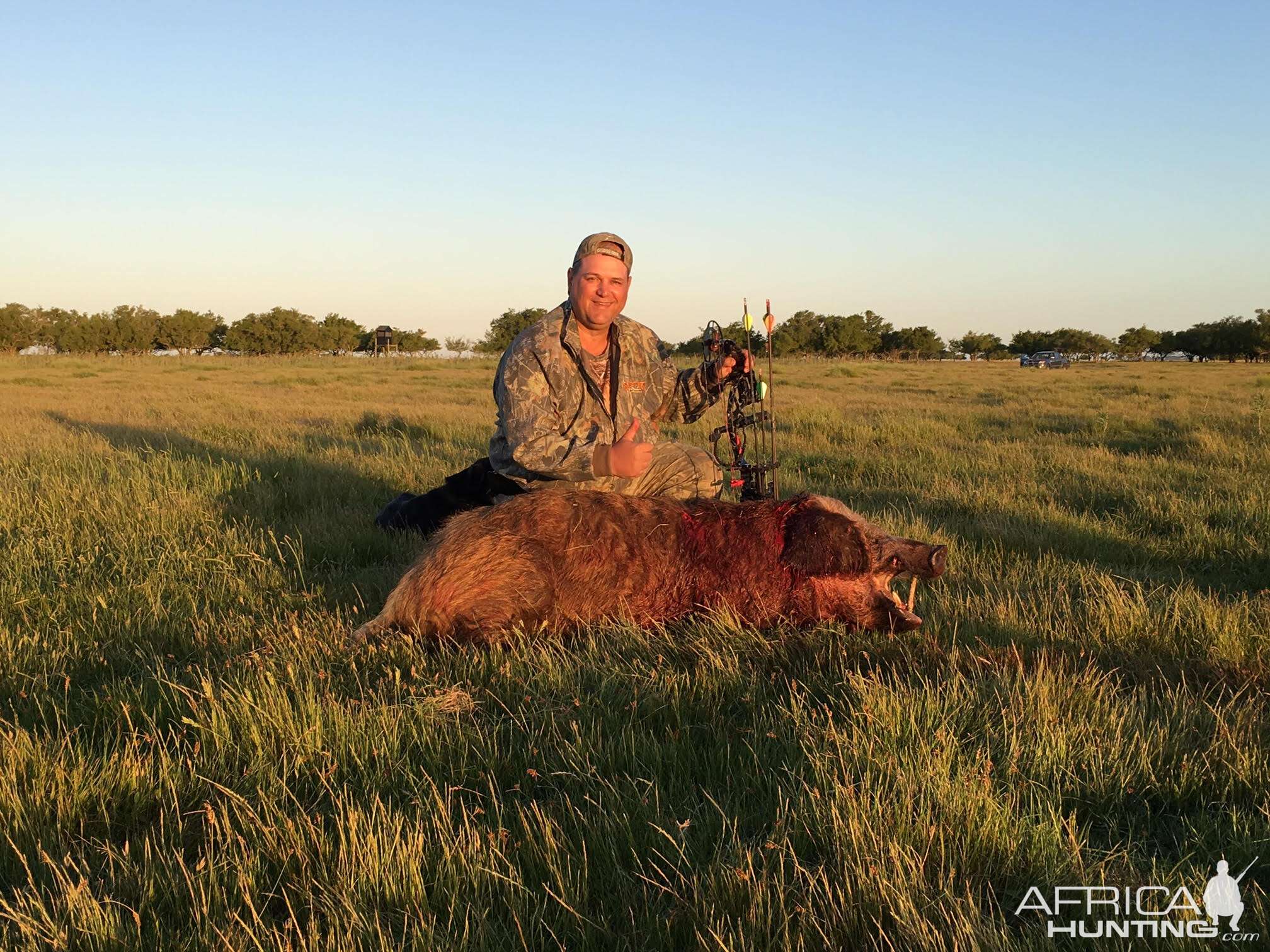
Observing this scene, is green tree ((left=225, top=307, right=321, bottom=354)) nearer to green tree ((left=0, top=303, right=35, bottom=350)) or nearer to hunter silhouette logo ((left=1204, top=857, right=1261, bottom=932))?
green tree ((left=0, top=303, right=35, bottom=350))

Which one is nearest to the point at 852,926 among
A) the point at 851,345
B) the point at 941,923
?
the point at 941,923

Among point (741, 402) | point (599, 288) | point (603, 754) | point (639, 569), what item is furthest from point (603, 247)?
point (603, 754)

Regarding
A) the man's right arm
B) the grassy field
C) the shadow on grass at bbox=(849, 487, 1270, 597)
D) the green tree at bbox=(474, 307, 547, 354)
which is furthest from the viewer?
the green tree at bbox=(474, 307, 547, 354)

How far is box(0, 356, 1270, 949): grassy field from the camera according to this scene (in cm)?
172

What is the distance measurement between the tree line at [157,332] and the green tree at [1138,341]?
80.4m

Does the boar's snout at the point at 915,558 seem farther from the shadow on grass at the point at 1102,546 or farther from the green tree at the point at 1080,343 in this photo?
the green tree at the point at 1080,343

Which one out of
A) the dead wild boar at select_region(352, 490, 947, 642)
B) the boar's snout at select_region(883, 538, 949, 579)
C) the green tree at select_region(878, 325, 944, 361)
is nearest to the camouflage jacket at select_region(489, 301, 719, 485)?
the dead wild boar at select_region(352, 490, 947, 642)

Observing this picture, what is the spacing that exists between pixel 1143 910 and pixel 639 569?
222cm

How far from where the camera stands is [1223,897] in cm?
170

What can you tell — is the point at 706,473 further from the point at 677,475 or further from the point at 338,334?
the point at 338,334

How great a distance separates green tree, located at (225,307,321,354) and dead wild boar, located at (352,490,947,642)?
73105 mm

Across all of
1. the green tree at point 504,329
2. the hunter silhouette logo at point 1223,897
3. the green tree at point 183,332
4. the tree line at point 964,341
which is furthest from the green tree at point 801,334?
the hunter silhouette logo at point 1223,897

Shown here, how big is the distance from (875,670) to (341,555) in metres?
3.39

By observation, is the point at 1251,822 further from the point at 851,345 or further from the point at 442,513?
the point at 851,345
